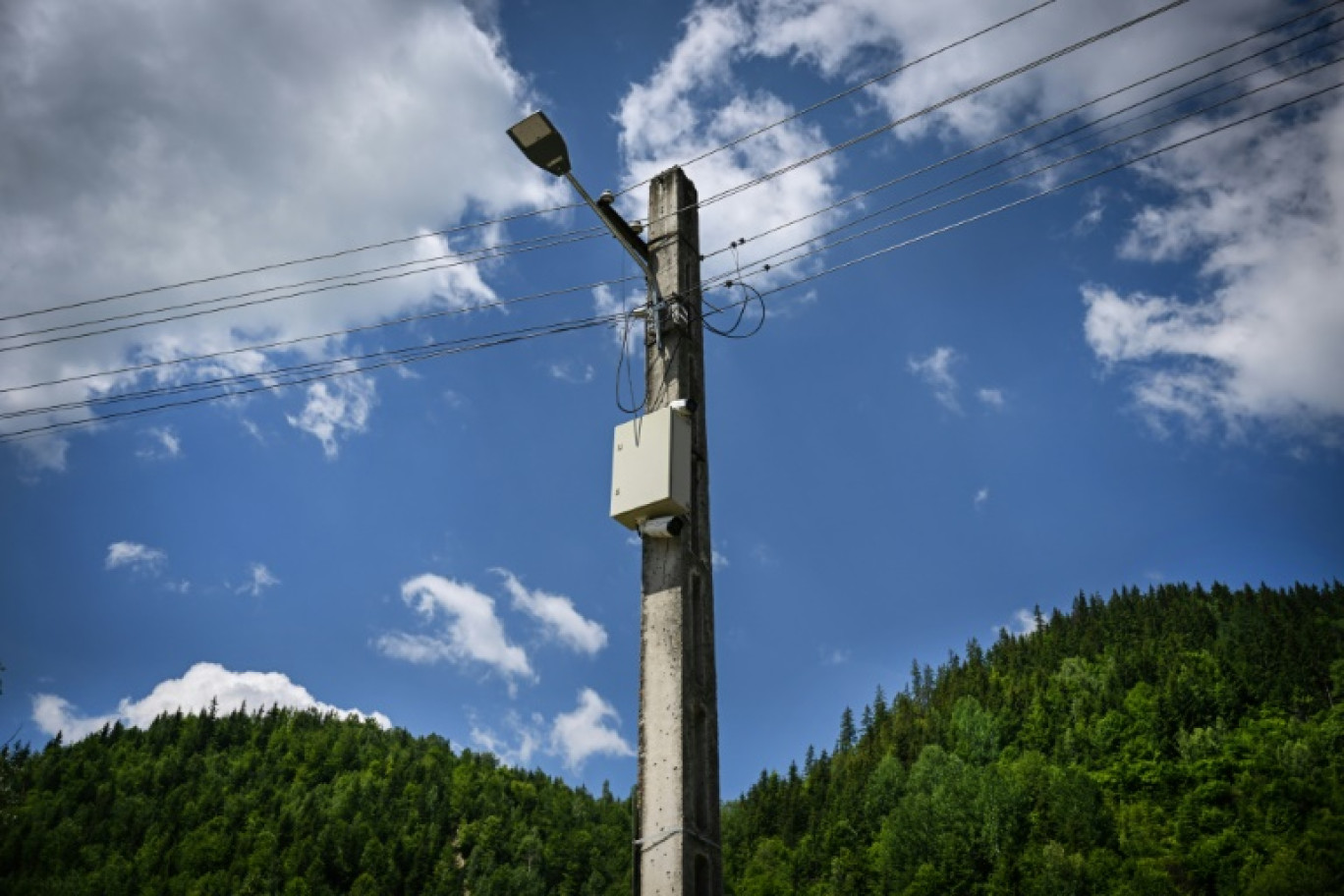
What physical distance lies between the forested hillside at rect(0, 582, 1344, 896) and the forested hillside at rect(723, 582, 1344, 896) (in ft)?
0.98

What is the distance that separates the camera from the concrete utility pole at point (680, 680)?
5.09 m

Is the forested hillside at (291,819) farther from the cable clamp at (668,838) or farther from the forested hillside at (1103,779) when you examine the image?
the cable clamp at (668,838)

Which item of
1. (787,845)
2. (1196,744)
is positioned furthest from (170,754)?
(1196,744)

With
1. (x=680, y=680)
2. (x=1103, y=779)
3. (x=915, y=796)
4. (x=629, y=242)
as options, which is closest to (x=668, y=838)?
(x=680, y=680)

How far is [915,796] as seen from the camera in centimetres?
11338

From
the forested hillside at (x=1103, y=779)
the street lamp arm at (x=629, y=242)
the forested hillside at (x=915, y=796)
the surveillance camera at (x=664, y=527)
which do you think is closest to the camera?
the surveillance camera at (x=664, y=527)

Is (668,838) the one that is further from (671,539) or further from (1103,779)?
(1103,779)

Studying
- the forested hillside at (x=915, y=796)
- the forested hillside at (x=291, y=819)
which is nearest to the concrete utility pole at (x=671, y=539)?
the forested hillside at (x=915, y=796)

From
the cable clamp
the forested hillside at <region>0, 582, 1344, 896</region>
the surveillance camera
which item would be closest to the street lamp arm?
the surveillance camera

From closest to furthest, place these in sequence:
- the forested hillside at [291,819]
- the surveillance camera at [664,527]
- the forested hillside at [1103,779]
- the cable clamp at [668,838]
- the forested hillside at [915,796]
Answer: the cable clamp at [668,838] < the surveillance camera at [664,527] < the forested hillside at [1103,779] < the forested hillside at [915,796] < the forested hillside at [291,819]

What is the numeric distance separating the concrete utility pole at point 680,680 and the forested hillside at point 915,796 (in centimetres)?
9654

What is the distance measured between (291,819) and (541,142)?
14786 centimetres

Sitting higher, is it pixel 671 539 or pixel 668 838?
pixel 671 539

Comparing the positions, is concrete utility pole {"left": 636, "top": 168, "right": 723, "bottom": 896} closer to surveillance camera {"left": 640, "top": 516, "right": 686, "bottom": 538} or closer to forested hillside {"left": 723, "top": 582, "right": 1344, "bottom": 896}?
surveillance camera {"left": 640, "top": 516, "right": 686, "bottom": 538}
